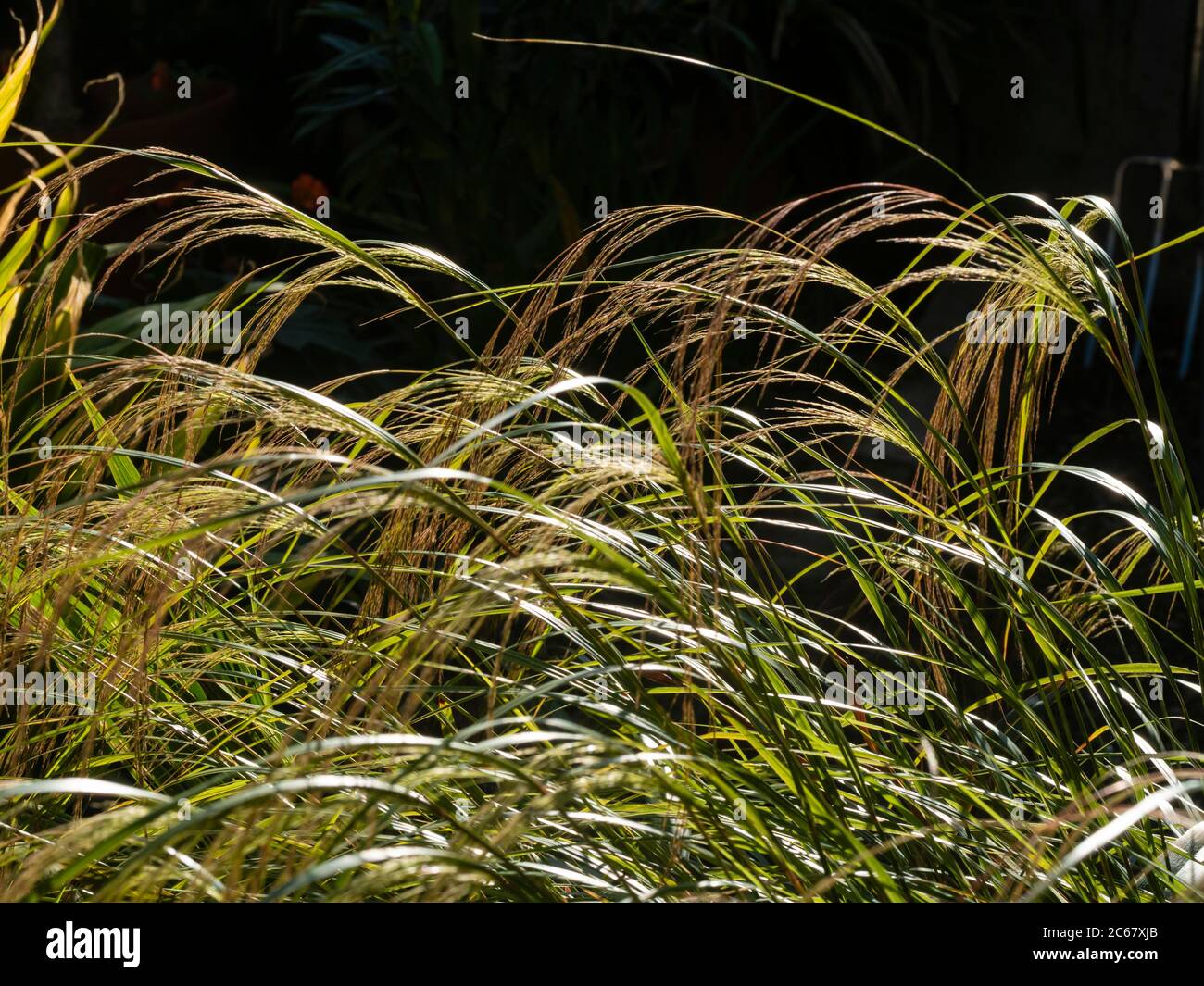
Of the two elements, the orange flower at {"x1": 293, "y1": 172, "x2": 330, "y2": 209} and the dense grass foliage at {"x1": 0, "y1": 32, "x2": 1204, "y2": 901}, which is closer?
the dense grass foliage at {"x1": 0, "y1": 32, "x2": 1204, "y2": 901}

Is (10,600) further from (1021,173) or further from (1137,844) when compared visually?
(1021,173)

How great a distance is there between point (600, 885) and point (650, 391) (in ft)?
9.40

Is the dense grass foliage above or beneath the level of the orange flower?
beneath

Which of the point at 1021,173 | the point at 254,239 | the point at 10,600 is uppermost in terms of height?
the point at 1021,173

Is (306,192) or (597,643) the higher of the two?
(306,192)

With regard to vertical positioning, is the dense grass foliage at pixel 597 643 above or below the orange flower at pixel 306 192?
below

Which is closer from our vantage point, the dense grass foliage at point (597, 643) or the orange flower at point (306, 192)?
the dense grass foliage at point (597, 643)

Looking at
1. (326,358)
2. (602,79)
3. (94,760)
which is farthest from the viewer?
(602,79)

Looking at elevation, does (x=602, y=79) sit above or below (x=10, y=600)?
above

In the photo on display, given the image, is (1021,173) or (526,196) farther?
(1021,173)

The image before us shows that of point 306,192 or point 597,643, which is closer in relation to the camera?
point 597,643
